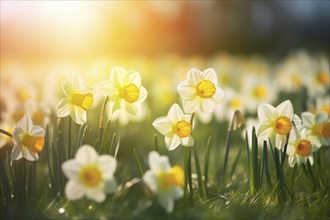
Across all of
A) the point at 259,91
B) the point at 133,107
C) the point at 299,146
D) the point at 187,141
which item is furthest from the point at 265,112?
the point at 259,91

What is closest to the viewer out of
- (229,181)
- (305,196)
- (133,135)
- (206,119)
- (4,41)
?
(305,196)

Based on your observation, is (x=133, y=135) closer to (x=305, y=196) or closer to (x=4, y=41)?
(x=305, y=196)

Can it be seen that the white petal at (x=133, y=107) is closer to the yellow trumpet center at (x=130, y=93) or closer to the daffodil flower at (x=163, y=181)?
the yellow trumpet center at (x=130, y=93)

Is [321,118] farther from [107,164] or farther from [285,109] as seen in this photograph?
[107,164]

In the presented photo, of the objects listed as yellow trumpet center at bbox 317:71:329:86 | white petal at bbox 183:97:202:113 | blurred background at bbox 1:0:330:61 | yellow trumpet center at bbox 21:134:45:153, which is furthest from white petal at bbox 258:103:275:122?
blurred background at bbox 1:0:330:61

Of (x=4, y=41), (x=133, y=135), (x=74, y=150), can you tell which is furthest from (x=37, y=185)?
(x=4, y=41)

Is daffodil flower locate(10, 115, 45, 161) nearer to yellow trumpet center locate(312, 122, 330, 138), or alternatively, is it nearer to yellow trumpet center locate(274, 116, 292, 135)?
yellow trumpet center locate(274, 116, 292, 135)

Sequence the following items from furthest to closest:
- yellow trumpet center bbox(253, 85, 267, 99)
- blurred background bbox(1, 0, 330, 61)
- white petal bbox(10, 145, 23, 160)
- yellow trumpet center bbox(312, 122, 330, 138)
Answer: blurred background bbox(1, 0, 330, 61), yellow trumpet center bbox(253, 85, 267, 99), yellow trumpet center bbox(312, 122, 330, 138), white petal bbox(10, 145, 23, 160)
